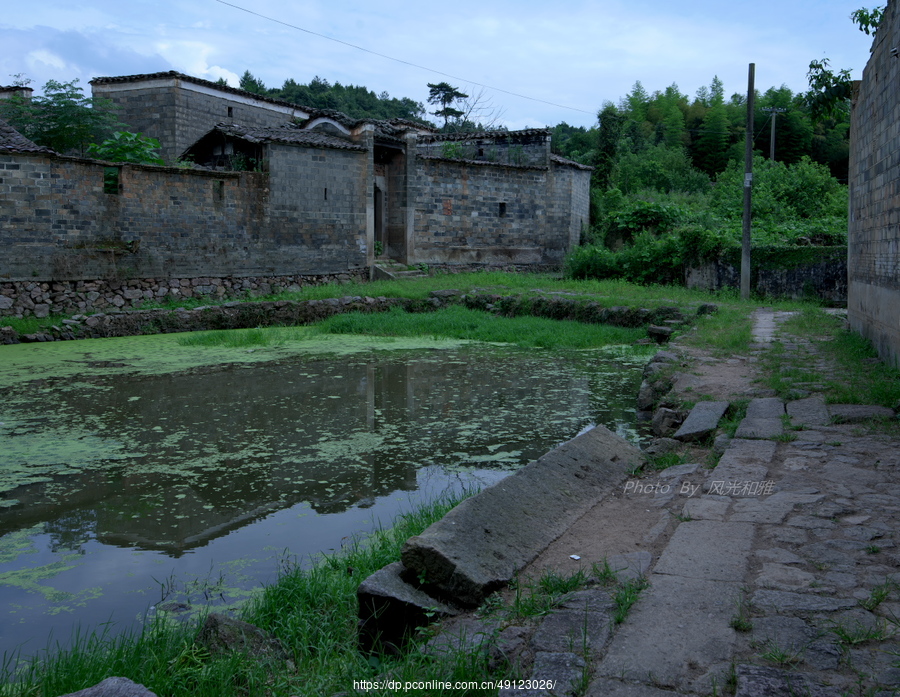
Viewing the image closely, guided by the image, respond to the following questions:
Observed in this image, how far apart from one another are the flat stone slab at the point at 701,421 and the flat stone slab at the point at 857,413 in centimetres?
78

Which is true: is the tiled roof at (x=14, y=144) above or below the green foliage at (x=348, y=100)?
below

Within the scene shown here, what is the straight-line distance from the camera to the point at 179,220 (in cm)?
1559

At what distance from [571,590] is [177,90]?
22421mm

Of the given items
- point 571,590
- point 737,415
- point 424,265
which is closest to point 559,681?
point 571,590

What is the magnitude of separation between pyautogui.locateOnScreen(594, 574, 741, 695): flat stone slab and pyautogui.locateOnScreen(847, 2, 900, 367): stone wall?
5239 mm

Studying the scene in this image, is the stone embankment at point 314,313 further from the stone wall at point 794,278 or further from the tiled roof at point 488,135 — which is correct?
the tiled roof at point 488,135

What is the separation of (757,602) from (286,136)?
55.7ft

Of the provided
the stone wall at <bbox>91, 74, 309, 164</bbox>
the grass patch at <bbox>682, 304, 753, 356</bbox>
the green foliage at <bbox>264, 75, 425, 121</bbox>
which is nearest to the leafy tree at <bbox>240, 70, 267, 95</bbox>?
the green foliage at <bbox>264, 75, 425, 121</bbox>

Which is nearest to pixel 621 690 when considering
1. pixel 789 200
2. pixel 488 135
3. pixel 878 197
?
pixel 878 197

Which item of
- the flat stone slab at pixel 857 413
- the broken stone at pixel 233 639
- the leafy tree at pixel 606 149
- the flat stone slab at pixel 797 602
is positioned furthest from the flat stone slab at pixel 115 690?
the leafy tree at pixel 606 149

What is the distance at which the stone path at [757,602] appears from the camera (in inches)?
89.2

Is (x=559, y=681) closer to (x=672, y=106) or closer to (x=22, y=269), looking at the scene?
(x=22, y=269)

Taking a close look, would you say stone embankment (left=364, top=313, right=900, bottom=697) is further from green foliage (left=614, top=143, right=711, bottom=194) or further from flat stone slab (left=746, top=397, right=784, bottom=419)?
green foliage (left=614, top=143, right=711, bottom=194)

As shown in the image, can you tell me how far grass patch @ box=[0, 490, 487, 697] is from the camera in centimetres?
258
